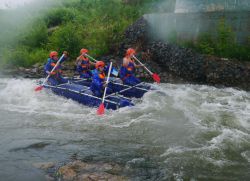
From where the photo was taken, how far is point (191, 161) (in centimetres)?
786

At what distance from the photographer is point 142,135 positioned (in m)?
9.54

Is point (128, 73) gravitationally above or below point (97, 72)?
below

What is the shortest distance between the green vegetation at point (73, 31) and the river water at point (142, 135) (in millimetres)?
6123

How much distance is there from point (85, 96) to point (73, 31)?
28.1 ft

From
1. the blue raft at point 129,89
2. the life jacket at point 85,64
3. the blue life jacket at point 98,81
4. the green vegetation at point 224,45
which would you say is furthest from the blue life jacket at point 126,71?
the green vegetation at point 224,45

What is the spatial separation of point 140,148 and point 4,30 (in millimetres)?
17120

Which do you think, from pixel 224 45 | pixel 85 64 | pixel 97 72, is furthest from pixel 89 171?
pixel 224 45

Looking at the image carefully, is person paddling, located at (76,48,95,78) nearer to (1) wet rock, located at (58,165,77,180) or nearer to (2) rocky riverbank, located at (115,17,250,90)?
(2) rocky riverbank, located at (115,17,250,90)

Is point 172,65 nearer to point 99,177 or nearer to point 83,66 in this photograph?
point 83,66

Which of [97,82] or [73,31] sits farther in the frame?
[73,31]

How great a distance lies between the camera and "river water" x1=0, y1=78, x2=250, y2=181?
7586 mm

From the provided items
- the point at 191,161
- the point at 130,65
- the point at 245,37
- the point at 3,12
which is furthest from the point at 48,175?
the point at 3,12

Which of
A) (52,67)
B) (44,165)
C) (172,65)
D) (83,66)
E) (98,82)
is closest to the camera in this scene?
(44,165)

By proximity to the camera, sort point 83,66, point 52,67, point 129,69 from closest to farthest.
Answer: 1. point 129,69
2. point 52,67
3. point 83,66
